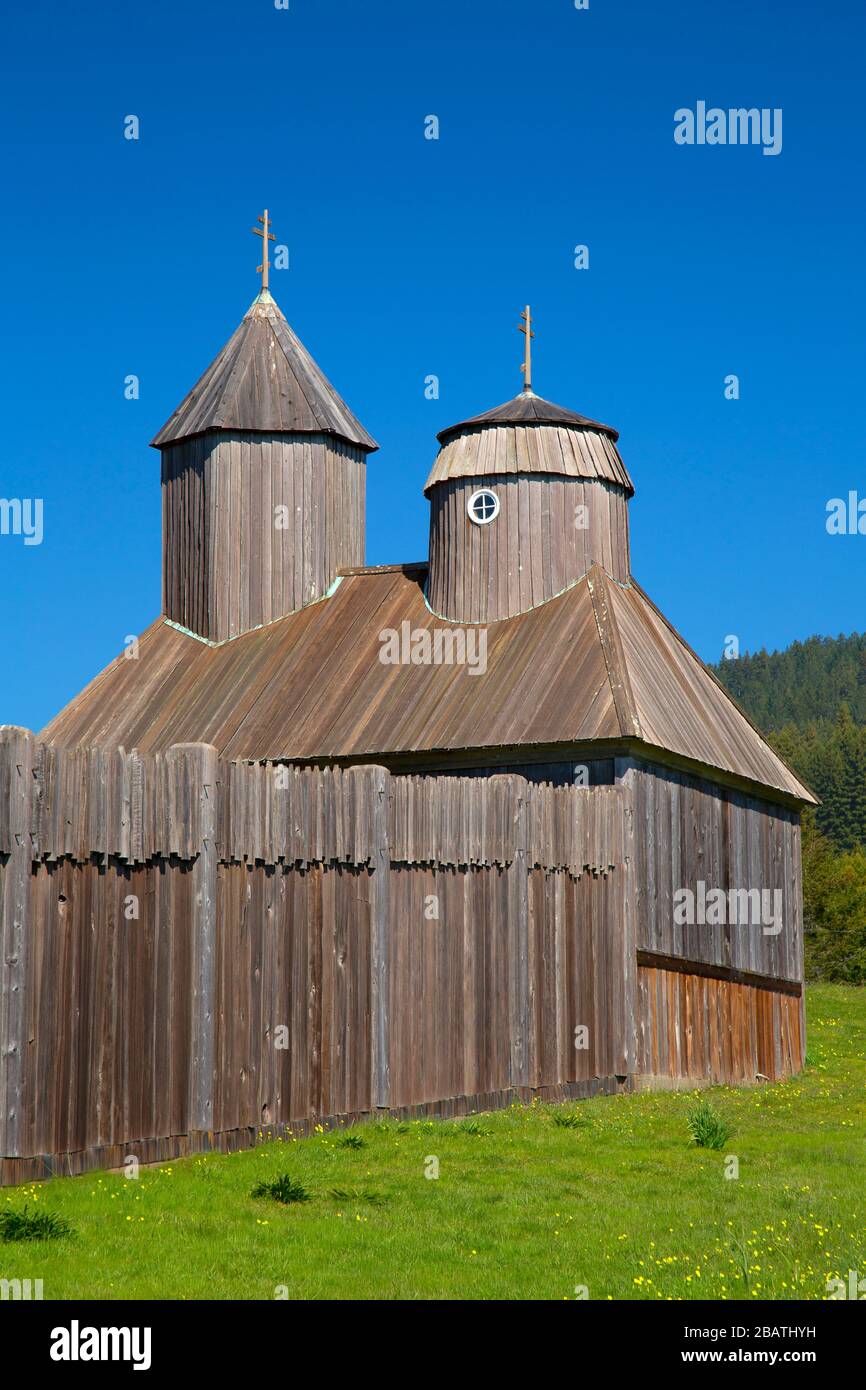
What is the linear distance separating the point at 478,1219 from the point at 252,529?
1901 cm

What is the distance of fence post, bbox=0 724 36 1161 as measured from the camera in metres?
12.3

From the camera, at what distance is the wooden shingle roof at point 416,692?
2259 cm

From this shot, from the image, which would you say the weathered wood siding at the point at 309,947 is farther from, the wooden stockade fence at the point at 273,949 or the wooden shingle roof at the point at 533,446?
the wooden shingle roof at the point at 533,446

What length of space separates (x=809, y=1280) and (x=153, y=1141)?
5772 mm

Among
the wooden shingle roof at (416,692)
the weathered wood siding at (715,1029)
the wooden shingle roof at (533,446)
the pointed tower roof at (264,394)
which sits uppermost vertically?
the pointed tower roof at (264,394)

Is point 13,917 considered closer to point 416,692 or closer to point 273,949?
point 273,949

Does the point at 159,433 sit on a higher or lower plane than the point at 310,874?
higher

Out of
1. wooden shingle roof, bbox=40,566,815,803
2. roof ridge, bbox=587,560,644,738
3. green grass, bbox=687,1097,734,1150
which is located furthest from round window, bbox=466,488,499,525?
green grass, bbox=687,1097,734,1150

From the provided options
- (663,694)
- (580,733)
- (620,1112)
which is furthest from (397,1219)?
(663,694)

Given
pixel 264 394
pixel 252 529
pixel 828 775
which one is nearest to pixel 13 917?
pixel 252 529

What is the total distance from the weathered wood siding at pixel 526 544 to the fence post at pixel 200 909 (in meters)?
11.8

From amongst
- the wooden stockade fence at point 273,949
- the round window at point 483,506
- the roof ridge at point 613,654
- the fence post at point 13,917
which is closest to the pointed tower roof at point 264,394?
the round window at point 483,506

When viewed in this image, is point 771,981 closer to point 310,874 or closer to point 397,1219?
point 310,874

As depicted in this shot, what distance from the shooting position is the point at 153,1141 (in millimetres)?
13555
